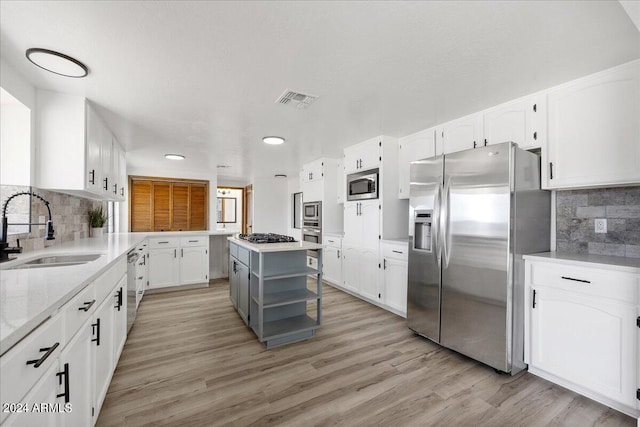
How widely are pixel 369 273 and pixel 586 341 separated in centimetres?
226

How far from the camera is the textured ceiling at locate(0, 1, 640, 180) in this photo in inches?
55.7

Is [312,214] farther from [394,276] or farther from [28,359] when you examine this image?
[28,359]

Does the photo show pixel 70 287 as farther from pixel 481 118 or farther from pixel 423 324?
pixel 481 118

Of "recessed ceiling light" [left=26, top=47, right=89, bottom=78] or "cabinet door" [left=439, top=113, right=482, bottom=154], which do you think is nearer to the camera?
"recessed ceiling light" [left=26, top=47, right=89, bottom=78]

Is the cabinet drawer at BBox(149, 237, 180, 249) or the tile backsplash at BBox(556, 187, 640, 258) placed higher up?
the tile backsplash at BBox(556, 187, 640, 258)

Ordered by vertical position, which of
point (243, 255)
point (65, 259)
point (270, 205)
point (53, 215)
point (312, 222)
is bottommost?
point (243, 255)

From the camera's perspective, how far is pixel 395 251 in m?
3.41

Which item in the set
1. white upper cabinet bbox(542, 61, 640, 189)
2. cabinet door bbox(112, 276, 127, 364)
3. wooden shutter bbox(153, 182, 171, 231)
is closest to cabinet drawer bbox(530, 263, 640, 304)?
white upper cabinet bbox(542, 61, 640, 189)

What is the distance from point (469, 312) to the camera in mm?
2324

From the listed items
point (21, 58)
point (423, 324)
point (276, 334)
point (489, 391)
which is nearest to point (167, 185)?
Result: point (21, 58)

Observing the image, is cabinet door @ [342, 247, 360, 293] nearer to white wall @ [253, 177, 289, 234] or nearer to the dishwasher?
the dishwasher

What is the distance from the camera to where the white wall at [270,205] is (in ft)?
24.0

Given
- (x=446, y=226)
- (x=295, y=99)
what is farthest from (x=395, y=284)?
(x=295, y=99)

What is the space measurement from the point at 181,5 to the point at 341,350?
2.71 m
